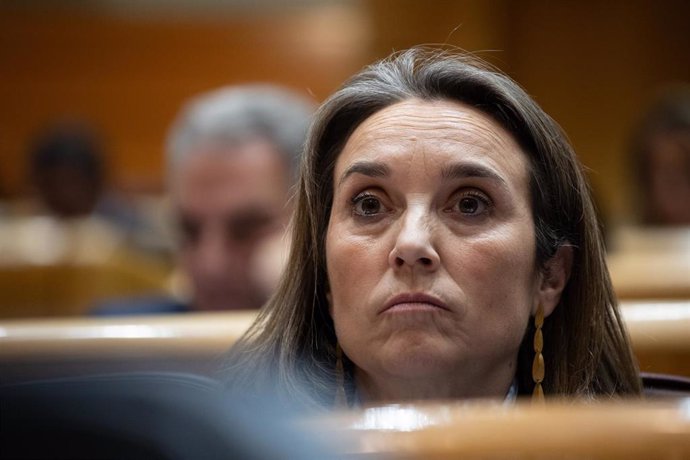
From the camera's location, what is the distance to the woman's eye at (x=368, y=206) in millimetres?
1106

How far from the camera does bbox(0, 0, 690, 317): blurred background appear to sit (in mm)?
5016

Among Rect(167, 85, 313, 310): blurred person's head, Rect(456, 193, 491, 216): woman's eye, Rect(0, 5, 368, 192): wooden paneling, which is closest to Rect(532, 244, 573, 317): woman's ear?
Rect(456, 193, 491, 216): woman's eye

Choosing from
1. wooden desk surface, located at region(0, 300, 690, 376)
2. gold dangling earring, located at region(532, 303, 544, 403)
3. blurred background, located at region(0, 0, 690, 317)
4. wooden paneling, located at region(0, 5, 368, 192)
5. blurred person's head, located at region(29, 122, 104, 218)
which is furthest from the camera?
wooden paneling, located at region(0, 5, 368, 192)

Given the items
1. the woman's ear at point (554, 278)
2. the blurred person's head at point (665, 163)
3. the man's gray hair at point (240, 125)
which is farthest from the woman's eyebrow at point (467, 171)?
the blurred person's head at point (665, 163)

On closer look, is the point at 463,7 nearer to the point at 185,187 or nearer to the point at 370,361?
the point at 185,187

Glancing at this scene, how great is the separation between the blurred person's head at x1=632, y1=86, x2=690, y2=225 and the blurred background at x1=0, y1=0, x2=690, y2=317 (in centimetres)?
170

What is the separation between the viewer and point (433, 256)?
1036 mm

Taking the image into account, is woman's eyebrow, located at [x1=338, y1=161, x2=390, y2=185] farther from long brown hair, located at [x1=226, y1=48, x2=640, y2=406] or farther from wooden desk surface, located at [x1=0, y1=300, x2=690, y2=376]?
wooden desk surface, located at [x1=0, y1=300, x2=690, y2=376]

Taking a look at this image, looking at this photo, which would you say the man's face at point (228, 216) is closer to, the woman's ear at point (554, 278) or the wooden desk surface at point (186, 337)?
the wooden desk surface at point (186, 337)

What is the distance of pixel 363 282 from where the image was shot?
1.08 m

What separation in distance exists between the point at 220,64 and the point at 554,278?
5.90 m

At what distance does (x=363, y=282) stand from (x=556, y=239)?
0.73 ft

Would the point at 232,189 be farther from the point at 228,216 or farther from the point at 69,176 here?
the point at 69,176

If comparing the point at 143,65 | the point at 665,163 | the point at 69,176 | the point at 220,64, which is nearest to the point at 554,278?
the point at 665,163
